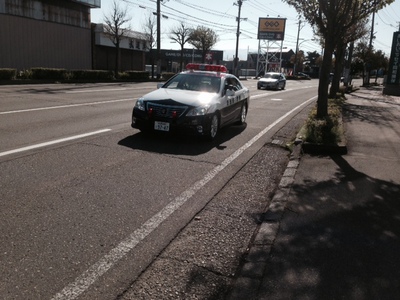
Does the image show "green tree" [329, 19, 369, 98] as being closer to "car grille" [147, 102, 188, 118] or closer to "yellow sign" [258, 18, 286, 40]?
"car grille" [147, 102, 188, 118]

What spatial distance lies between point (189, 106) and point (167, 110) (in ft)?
1.49

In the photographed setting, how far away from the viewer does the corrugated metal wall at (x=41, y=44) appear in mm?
29078

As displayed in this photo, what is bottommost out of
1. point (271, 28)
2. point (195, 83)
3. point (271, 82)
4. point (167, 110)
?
point (271, 82)

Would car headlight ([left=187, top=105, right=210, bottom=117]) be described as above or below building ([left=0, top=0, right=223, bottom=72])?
below

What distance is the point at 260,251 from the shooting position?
11.5 ft

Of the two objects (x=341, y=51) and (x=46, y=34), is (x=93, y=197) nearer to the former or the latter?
(x=341, y=51)

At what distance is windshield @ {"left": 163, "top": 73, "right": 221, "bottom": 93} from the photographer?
8.95 m

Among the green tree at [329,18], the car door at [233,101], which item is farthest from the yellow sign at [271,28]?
the car door at [233,101]

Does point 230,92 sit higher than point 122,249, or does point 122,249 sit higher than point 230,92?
point 230,92

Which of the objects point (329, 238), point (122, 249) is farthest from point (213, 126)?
point (122, 249)

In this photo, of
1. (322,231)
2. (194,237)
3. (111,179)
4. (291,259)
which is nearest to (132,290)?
(194,237)

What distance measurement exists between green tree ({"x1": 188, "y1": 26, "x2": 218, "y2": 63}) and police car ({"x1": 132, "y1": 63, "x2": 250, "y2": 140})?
5234cm

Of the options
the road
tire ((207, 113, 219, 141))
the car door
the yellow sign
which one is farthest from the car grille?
the yellow sign

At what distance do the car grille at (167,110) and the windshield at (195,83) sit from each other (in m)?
1.48
